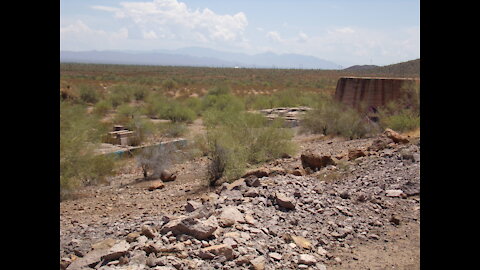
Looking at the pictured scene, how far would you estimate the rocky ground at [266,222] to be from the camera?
628 cm

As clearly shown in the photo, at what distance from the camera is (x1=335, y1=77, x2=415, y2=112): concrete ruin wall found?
20.5m

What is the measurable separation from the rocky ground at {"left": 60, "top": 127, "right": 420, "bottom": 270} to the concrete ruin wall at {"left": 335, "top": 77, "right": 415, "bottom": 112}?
814 centimetres

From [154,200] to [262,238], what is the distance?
16.4ft

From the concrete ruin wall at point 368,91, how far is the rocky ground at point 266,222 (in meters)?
8.14

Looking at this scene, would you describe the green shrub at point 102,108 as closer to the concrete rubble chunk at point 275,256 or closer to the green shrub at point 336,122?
the green shrub at point 336,122

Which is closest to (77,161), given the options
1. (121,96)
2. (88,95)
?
(121,96)

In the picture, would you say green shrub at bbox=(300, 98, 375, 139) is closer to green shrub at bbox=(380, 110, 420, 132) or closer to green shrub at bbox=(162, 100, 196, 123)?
green shrub at bbox=(380, 110, 420, 132)

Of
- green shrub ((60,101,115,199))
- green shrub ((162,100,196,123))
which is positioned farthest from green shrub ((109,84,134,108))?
green shrub ((60,101,115,199))

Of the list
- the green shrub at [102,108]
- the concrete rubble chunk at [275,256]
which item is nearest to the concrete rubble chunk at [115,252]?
the concrete rubble chunk at [275,256]
